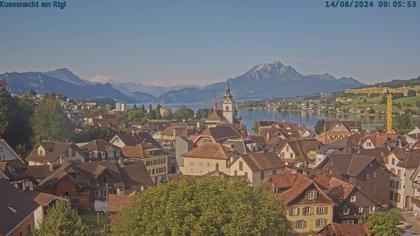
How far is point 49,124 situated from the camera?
55.6 m

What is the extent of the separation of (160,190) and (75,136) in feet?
148

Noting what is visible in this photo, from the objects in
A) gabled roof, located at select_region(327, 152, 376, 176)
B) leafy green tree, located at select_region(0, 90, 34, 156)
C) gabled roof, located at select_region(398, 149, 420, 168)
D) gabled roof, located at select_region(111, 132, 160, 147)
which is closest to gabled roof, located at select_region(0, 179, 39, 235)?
gabled roof, located at select_region(327, 152, 376, 176)

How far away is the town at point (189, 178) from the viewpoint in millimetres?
22328

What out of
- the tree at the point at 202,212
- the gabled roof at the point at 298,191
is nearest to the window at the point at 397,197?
the gabled roof at the point at 298,191

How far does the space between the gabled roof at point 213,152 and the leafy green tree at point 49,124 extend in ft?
57.1

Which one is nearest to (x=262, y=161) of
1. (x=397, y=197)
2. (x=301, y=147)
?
(x=397, y=197)

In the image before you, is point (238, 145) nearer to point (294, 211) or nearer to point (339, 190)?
point (339, 190)

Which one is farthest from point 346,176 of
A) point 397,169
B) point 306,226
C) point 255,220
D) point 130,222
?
point 130,222

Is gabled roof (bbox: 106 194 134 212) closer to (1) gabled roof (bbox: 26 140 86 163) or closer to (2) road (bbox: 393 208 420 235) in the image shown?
(1) gabled roof (bbox: 26 140 86 163)

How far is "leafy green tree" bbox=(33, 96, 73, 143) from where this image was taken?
54.3m

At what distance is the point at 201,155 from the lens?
46688mm

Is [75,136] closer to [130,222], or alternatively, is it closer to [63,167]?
[63,167]

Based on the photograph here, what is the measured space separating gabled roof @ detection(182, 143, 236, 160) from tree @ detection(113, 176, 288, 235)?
25197 mm

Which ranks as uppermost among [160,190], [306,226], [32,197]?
[160,190]
